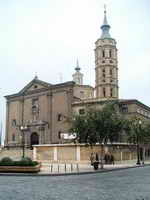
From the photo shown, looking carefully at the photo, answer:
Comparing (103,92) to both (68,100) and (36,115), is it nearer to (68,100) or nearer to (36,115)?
(68,100)

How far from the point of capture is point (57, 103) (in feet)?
201

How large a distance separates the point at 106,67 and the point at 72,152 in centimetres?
2896

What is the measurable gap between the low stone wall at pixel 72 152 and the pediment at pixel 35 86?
73.4 ft

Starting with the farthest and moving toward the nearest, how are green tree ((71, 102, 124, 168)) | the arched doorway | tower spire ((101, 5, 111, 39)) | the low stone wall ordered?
tower spire ((101, 5, 111, 39)), the arched doorway, the low stone wall, green tree ((71, 102, 124, 168))

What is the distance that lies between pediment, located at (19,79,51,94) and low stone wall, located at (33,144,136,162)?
22.4m

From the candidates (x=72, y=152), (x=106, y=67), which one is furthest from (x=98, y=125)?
(x=106, y=67)

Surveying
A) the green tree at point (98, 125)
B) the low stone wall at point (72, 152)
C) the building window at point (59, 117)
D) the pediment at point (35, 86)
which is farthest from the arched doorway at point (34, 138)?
the green tree at point (98, 125)

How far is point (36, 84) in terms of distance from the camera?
2625 inches

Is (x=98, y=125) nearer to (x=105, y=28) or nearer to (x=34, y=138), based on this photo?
(x=34, y=138)

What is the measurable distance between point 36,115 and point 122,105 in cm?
1974

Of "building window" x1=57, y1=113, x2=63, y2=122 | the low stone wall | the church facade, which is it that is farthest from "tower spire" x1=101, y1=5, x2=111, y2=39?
the low stone wall

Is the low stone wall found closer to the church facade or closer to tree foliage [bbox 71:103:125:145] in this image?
tree foliage [bbox 71:103:125:145]

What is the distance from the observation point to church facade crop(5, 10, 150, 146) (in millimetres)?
59059

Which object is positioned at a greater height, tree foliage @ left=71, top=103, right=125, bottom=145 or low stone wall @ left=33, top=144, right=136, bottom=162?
tree foliage @ left=71, top=103, right=125, bottom=145
